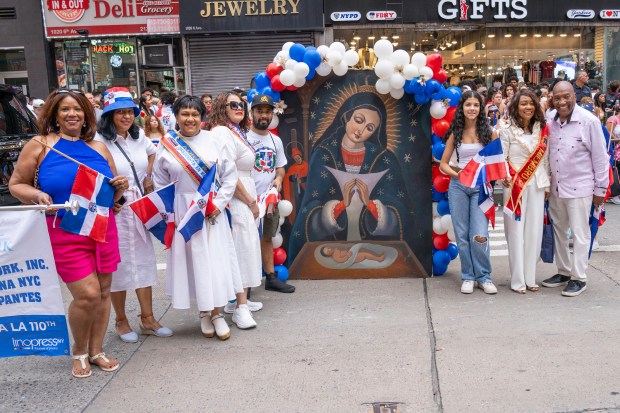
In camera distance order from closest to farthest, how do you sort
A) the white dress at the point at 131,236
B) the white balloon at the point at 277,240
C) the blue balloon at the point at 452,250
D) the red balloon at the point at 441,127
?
the white dress at the point at 131,236, the red balloon at the point at 441,127, the white balloon at the point at 277,240, the blue balloon at the point at 452,250

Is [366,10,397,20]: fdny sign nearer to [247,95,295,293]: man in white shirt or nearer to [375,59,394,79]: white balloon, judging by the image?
[375,59,394,79]: white balloon

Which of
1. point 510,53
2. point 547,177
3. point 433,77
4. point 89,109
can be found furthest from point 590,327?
point 510,53

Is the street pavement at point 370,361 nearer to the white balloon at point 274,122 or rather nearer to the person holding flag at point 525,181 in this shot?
the person holding flag at point 525,181

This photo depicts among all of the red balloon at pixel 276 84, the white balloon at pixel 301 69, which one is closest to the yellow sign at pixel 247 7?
the red balloon at pixel 276 84

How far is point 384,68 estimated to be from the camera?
5.77 meters

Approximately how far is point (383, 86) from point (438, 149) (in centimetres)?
78

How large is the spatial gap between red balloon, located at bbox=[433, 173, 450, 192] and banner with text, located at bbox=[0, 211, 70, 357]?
3534 millimetres

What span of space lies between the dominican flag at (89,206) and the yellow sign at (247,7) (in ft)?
44.6

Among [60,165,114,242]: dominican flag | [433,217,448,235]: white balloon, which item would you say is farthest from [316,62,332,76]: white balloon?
[60,165,114,242]: dominican flag

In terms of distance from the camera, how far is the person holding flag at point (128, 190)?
4.66 m

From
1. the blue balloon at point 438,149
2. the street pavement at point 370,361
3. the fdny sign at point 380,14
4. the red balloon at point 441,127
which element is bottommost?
the street pavement at point 370,361

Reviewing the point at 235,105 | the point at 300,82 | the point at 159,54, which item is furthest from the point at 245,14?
the point at 235,105

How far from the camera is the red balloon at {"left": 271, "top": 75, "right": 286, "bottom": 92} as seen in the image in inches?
233

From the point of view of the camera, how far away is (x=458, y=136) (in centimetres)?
568
